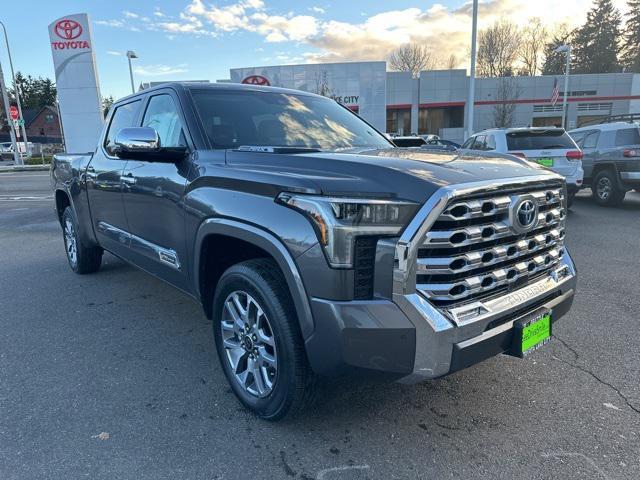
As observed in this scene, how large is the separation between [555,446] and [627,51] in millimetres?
79388

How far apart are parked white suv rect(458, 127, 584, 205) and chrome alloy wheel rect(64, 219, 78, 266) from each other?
7.01 metres

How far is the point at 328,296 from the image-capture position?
7.10 ft

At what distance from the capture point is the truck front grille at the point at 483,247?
2131mm

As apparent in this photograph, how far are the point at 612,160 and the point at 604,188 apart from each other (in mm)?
653

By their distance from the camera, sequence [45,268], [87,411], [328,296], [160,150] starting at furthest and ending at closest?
[45,268] < [160,150] < [87,411] < [328,296]

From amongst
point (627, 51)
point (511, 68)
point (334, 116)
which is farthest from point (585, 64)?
point (334, 116)

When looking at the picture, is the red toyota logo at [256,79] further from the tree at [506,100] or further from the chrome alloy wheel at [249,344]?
the chrome alloy wheel at [249,344]

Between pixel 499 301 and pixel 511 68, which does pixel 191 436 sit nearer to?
pixel 499 301

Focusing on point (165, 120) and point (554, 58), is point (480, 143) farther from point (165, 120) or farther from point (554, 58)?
point (554, 58)

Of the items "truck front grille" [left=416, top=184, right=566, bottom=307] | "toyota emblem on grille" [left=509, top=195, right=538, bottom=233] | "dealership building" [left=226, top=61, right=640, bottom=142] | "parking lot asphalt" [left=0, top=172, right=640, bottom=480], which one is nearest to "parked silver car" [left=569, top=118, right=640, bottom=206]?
"parking lot asphalt" [left=0, top=172, right=640, bottom=480]

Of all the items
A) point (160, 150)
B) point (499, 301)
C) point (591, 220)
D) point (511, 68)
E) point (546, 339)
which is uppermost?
point (511, 68)

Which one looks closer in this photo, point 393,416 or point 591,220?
point 393,416

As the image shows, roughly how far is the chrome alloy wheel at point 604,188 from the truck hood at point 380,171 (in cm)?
926

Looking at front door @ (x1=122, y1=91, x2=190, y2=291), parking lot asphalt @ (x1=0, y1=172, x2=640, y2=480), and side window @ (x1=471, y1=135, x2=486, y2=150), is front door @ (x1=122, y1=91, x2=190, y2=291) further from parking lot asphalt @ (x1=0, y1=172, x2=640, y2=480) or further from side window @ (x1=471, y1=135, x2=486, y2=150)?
side window @ (x1=471, y1=135, x2=486, y2=150)
